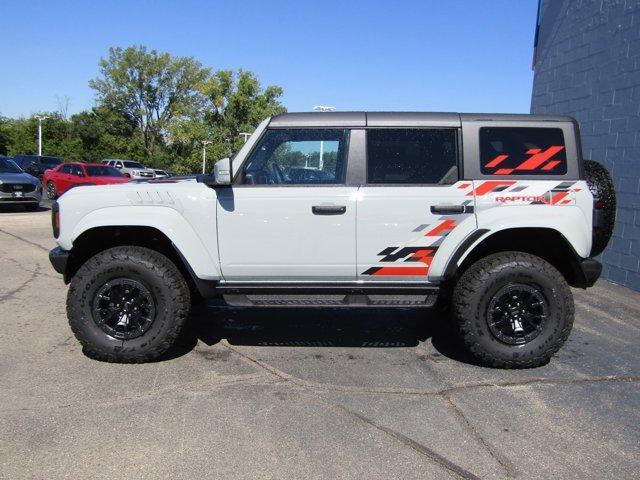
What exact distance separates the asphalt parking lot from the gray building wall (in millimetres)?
2144

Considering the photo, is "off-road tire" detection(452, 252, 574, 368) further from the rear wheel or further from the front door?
the rear wheel

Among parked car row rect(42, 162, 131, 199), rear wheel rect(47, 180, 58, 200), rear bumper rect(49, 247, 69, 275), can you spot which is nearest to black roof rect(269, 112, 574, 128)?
rear bumper rect(49, 247, 69, 275)

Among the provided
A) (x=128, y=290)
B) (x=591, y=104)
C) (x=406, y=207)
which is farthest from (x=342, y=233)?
(x=591, y=104)

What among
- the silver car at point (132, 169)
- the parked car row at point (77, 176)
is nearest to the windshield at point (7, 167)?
the parked car row at point (77, 176)

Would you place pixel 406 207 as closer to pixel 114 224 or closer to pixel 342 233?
pixel 342 233

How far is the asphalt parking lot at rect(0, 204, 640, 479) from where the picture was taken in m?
2.82

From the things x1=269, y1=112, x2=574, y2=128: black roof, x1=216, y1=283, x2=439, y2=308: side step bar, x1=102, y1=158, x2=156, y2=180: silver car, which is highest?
x1=102, y1=158, x2=156, y2=180: silver car

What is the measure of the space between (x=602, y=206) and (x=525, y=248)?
0.66 m

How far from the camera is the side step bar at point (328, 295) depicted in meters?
4.09

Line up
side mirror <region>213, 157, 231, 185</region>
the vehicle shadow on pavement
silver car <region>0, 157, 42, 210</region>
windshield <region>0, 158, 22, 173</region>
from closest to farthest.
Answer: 1. side mirror <region>213, 157, 231, 185</region>
2. the vehicle shadow on pavement
3. silver car <region>0, 157, 42, 210</region>
4. windshield <region>0, 158, 22, 173</region>

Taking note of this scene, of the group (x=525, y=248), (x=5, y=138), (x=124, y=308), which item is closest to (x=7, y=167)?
(x=124, y=308)

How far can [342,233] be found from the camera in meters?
4.01

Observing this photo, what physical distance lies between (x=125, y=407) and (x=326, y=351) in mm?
1730

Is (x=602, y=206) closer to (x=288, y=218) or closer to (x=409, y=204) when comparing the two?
(x=409, y=204)
